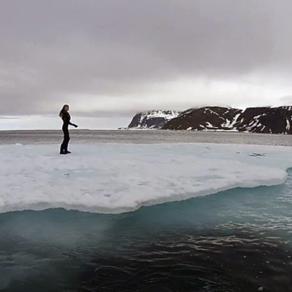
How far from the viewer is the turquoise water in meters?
6.25

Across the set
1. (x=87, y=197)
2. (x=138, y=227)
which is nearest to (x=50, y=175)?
(x=87, y=197)

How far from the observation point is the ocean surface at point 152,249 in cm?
625

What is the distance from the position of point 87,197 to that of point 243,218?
400 centimetres

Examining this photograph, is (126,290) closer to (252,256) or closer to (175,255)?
(175,255)

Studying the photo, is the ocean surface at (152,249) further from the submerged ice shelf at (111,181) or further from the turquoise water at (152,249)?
the submerged ice shelf at (111,181)

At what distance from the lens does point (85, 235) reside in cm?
824

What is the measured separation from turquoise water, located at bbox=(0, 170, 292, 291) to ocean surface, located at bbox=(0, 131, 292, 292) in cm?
2

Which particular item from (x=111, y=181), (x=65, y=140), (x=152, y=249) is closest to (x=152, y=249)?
(x=152, y=249)

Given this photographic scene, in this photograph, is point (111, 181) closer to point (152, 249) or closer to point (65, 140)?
point (152, 249)

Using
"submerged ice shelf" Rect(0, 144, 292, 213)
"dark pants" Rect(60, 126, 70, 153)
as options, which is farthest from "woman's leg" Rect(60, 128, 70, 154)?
"submerged ice shelf" Rect(0, 144, 292, 213)

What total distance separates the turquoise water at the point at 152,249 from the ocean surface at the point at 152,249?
2cm

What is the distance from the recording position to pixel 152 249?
7.57 metres

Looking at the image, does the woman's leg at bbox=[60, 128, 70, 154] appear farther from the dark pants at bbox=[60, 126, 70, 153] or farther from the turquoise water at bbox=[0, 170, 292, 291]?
the turquoise water at bbox=[0, 170, 292, 291]

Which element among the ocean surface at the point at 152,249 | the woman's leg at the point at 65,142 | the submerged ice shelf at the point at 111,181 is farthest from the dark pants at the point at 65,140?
the ocean surface at the point at 152,249
